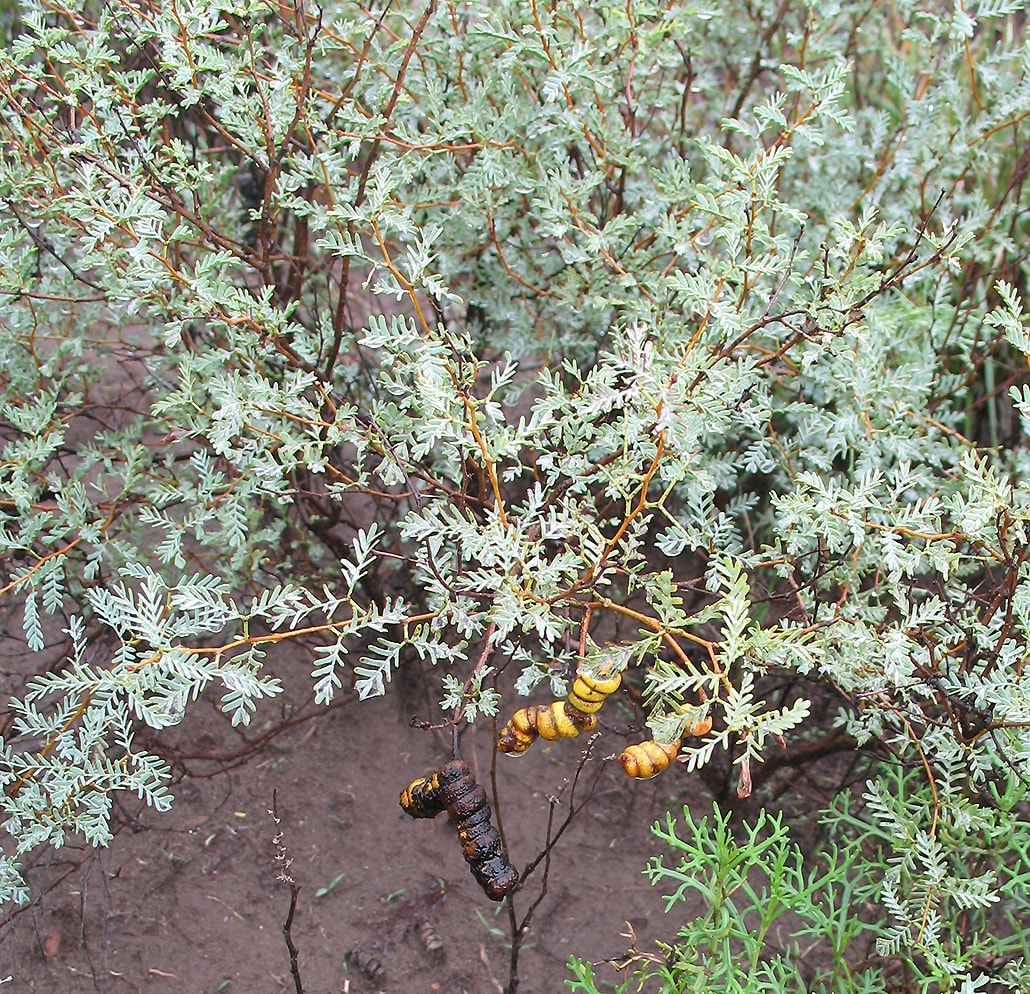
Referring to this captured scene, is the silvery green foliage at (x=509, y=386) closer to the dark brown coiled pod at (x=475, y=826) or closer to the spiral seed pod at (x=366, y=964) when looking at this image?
the dark brown coiled pod at (x=475, y=826)

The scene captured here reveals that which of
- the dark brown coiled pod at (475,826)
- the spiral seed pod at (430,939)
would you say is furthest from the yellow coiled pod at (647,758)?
the spiral seed pod at (430,939)

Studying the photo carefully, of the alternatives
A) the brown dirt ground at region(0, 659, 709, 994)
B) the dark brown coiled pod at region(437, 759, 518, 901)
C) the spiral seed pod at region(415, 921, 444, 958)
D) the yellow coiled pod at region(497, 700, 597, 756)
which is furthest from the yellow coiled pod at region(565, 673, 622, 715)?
the spiral seed pod at region(415, 921, 444, 958)

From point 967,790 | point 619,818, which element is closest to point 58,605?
point 619,818

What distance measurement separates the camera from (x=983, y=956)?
1898 mm

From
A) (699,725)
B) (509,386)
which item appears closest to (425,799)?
(699,725)

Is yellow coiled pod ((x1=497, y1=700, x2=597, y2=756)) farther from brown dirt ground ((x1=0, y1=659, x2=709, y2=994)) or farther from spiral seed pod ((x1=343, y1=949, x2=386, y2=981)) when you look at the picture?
spiral seed pod ((x1=343, y1=949, x2=386, y2=981))

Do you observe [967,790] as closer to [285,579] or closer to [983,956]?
[983,956]

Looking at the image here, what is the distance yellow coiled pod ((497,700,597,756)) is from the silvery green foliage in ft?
0.27

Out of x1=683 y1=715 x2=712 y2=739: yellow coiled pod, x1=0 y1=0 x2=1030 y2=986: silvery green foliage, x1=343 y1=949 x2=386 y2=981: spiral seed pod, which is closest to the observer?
x1=683 y1=715 x2=712 y2=739: yellow coiled pod

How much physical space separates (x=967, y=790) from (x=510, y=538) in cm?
115

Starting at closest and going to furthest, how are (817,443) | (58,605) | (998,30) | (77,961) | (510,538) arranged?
1. (510,538)
2. (58,605)
3. (77,961)
4. (817,443)
5. (998,30)

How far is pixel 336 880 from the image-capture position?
7.30 ft

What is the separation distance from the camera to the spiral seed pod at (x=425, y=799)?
1.57 meters

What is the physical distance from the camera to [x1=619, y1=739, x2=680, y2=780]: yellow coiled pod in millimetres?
1492
